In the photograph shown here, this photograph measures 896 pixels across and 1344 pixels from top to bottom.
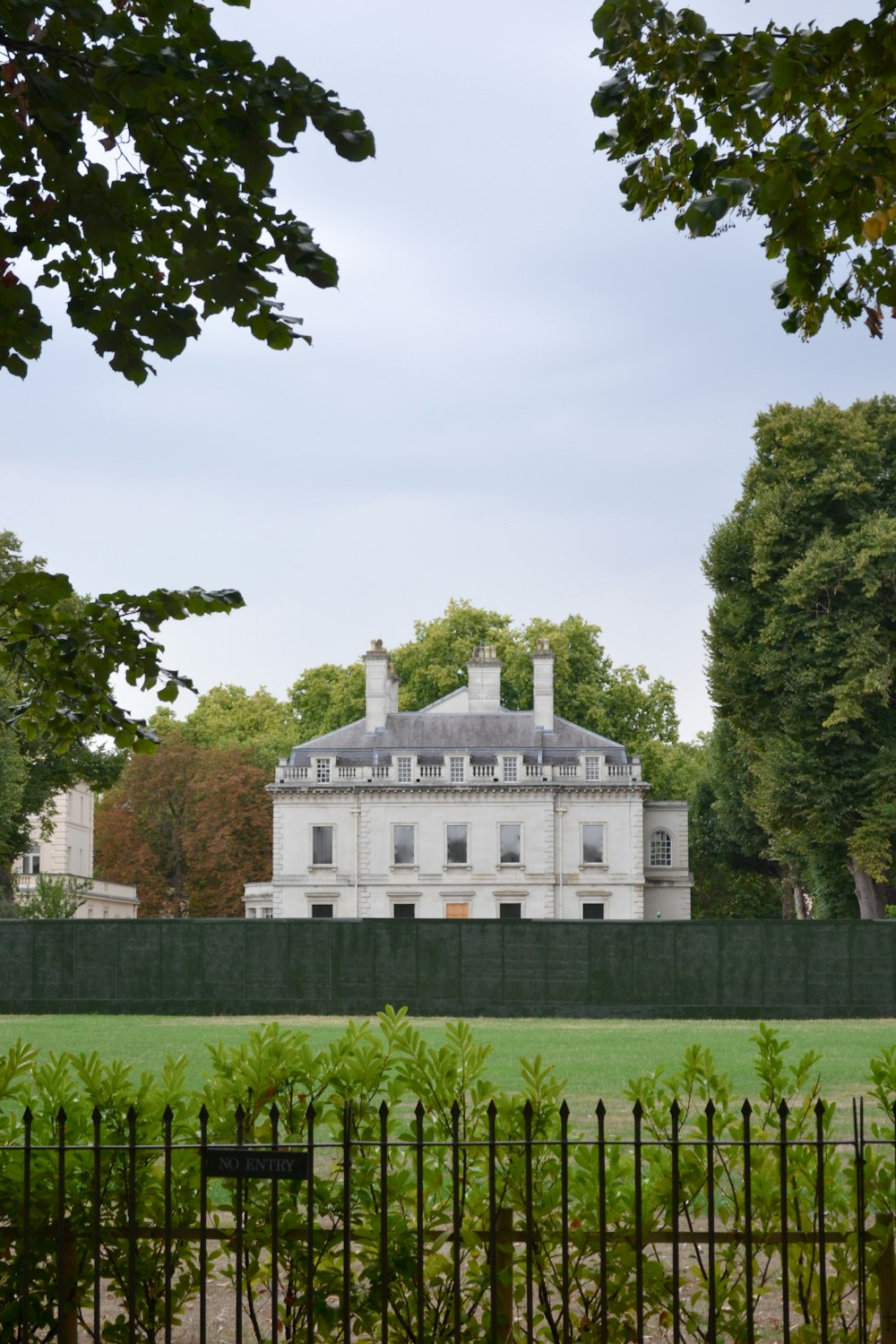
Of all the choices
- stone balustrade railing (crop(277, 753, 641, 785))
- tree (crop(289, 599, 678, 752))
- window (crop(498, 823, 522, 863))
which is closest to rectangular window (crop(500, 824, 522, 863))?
window (crop(498, 823, 522, 863))

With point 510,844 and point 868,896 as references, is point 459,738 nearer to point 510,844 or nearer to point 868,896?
point 510,844

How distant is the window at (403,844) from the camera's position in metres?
60.3

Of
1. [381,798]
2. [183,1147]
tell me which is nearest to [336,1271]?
[183,1147]

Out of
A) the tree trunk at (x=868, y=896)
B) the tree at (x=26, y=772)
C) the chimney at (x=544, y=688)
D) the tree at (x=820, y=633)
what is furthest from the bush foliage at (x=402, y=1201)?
the chimney at (x=544, y=688)

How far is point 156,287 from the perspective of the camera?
5.70 metres

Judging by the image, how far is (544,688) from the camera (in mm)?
61688

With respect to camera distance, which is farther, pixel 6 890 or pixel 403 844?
pixel 403 844

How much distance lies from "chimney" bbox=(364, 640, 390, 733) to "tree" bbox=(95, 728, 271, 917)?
1029 centimetres

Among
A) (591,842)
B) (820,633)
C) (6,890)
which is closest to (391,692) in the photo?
(591,842)

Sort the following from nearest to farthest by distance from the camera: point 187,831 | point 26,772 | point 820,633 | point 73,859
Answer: point 820,633 < point 26,772 < point 187,831 < point 73,859

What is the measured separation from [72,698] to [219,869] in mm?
64082

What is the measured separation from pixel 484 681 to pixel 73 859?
881 inches

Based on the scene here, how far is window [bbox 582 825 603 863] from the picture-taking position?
59969 millimetres

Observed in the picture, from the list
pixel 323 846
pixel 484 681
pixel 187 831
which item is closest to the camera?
pixel 323 846
